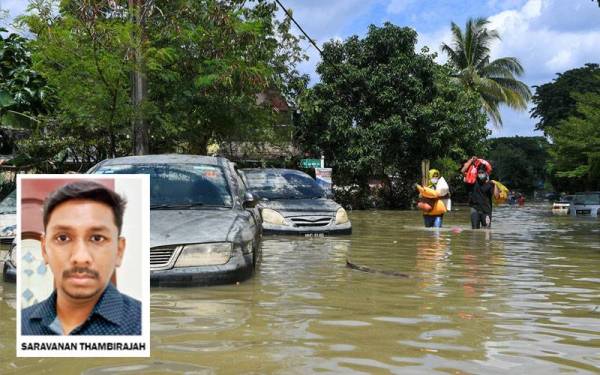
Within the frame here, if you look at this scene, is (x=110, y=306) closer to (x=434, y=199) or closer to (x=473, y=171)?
(x=473, y=171)

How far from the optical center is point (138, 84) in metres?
16.6

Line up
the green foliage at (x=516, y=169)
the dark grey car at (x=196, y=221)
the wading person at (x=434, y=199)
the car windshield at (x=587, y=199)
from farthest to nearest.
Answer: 1. the green foliage at (x=516, y=169)
2. the car windshield at (x=587, y=199)
3. the wading person at (x=434, y=199)
4. the dark grey car at (x=196, y=221)

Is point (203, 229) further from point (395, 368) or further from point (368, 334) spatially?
point (395, 368)

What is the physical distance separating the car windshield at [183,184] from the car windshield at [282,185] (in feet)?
20.1

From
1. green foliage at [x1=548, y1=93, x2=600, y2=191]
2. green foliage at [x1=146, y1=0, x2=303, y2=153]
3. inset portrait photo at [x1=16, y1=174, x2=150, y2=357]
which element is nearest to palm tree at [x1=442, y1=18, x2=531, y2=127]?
green foliage at [x1=548, y1=93, x2=600, y2=191]

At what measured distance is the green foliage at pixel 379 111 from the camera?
3306 centimetres

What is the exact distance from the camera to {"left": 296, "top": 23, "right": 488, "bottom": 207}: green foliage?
33.1m

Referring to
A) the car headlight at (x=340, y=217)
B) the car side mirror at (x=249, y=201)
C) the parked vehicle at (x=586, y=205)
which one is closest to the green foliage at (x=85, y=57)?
the car headlight at (x=340, y=217)

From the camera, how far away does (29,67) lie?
16.6 m

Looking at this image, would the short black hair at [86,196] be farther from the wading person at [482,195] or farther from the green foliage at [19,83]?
the wading person at [482,195]

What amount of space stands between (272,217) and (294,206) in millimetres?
485

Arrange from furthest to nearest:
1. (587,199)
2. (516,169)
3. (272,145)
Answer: (516,169), (587,199), (272,145)

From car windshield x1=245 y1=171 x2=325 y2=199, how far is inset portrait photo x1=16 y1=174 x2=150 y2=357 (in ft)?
40.2

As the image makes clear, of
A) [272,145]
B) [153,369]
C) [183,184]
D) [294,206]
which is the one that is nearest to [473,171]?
[294,206]
